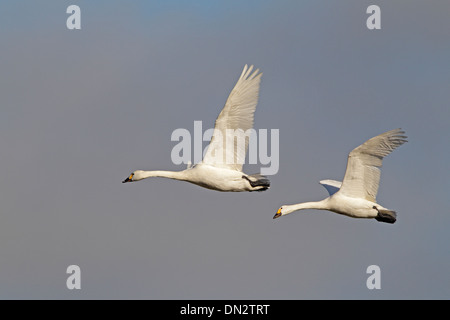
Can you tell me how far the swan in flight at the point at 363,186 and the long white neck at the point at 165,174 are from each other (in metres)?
3.24

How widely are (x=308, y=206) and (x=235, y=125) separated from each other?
3654 mm

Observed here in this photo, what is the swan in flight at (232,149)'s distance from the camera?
39.7 m

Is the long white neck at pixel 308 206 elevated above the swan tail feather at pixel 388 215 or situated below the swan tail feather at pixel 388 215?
above

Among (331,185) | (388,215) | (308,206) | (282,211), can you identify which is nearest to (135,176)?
(282,211)

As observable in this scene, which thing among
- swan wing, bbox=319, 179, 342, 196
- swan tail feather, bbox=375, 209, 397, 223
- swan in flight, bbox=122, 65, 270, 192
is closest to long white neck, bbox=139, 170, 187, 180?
swan in flight, bbox=122, 65, 270, 192

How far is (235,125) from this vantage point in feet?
130

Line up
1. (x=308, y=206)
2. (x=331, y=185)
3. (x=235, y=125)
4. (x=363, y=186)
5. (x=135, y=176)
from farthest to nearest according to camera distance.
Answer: (x=331, y=185) → (x=135, y=176) → (x=308, y=206) → (x=363, y=186) → (x=235, y=125)

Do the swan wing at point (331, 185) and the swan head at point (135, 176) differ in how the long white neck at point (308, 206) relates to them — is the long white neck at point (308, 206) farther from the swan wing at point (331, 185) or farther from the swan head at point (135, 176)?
the swan head at point (135, 176)

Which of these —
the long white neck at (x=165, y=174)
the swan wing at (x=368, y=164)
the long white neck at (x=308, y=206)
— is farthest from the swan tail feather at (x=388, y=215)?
the long white neck at (x=165, y=174)

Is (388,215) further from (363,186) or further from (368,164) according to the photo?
(368,164)

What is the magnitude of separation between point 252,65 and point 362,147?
4.31 m

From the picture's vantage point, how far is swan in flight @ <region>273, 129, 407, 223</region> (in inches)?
1547

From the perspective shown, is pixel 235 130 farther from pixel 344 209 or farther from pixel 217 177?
pixel 344 209

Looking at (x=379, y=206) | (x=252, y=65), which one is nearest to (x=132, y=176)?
(x=252, y=65)
